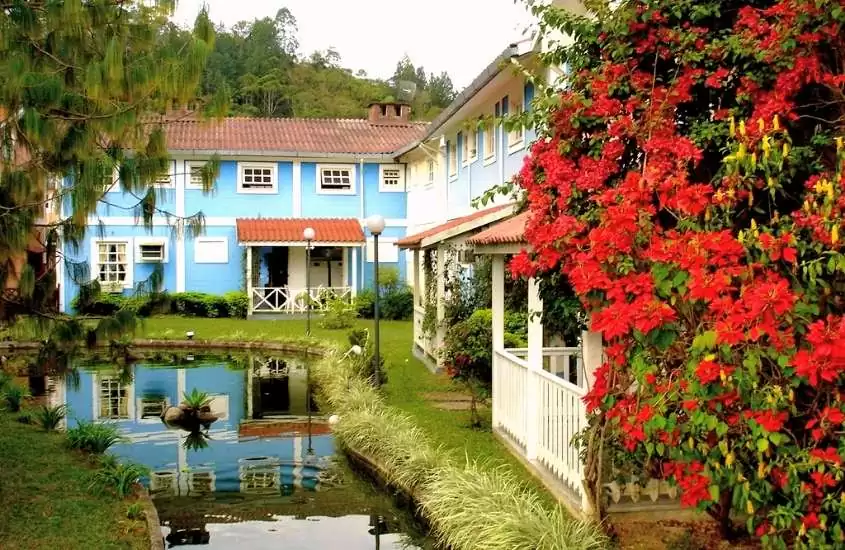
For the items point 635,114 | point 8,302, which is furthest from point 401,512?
point 635,114

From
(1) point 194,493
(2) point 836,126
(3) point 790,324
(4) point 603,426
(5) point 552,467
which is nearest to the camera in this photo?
(3) point 790,324

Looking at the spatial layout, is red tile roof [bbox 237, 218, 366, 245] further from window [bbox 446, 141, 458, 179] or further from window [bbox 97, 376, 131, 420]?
window [bbox 97, 376, 131, 420]

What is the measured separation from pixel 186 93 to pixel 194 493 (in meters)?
4.82

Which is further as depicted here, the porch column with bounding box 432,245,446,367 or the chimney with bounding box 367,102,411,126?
the chimney with bounding box 367,102,411,126

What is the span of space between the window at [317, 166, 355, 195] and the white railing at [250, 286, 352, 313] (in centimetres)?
361

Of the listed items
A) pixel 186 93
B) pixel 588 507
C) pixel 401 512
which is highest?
pixel 186 93

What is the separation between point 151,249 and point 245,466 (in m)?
20.5

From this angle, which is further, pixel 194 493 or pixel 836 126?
pixel 194 493

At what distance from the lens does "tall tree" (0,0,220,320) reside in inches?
243

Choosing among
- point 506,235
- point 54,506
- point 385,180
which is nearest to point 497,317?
point 506,235

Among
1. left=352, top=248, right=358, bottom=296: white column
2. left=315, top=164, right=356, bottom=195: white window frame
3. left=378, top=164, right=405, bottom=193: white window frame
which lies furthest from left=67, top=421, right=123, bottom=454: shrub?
left=378, top=164, right=405, bottom=193: white window frame

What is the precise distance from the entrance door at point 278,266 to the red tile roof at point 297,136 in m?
3.79

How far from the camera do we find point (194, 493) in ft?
30.0

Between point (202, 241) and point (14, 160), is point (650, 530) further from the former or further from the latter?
point (202, 241)
